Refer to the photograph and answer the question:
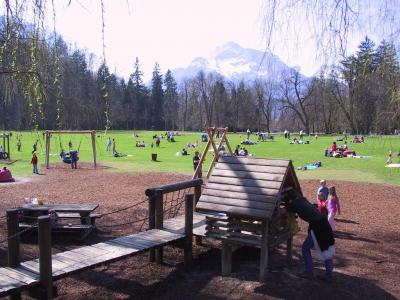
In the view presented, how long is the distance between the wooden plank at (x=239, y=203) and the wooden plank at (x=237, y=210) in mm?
64

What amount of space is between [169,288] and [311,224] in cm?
261

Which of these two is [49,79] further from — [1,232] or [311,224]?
[1,232]

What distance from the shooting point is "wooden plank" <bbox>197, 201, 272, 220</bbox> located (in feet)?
23.9

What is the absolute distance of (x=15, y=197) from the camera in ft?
56.1

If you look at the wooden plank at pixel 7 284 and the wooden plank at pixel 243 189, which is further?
the wooden plank at pixel 243 189

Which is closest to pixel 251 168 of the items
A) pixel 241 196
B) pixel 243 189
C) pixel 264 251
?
pixel 243 189

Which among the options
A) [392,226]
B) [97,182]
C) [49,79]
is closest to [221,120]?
[97,182]

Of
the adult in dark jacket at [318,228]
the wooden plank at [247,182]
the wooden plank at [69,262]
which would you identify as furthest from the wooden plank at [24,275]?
the adult in dark jacket at [318,228]

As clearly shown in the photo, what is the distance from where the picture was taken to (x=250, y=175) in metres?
8.07

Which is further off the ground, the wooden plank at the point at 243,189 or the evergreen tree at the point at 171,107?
the evergreen tree at the point at 171,107

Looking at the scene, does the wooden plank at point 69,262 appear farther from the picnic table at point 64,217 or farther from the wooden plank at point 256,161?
the picnic table at point 64,217

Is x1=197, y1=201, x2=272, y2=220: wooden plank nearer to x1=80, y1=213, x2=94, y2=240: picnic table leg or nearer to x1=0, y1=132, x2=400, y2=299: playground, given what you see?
x1=0, y1=132, x2=400, y2=299: playground

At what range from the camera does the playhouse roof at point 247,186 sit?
7.50 meters

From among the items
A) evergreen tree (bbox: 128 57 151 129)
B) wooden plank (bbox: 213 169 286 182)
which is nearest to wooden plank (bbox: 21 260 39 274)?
wooden plank (bbox: 213 169 286 182)
